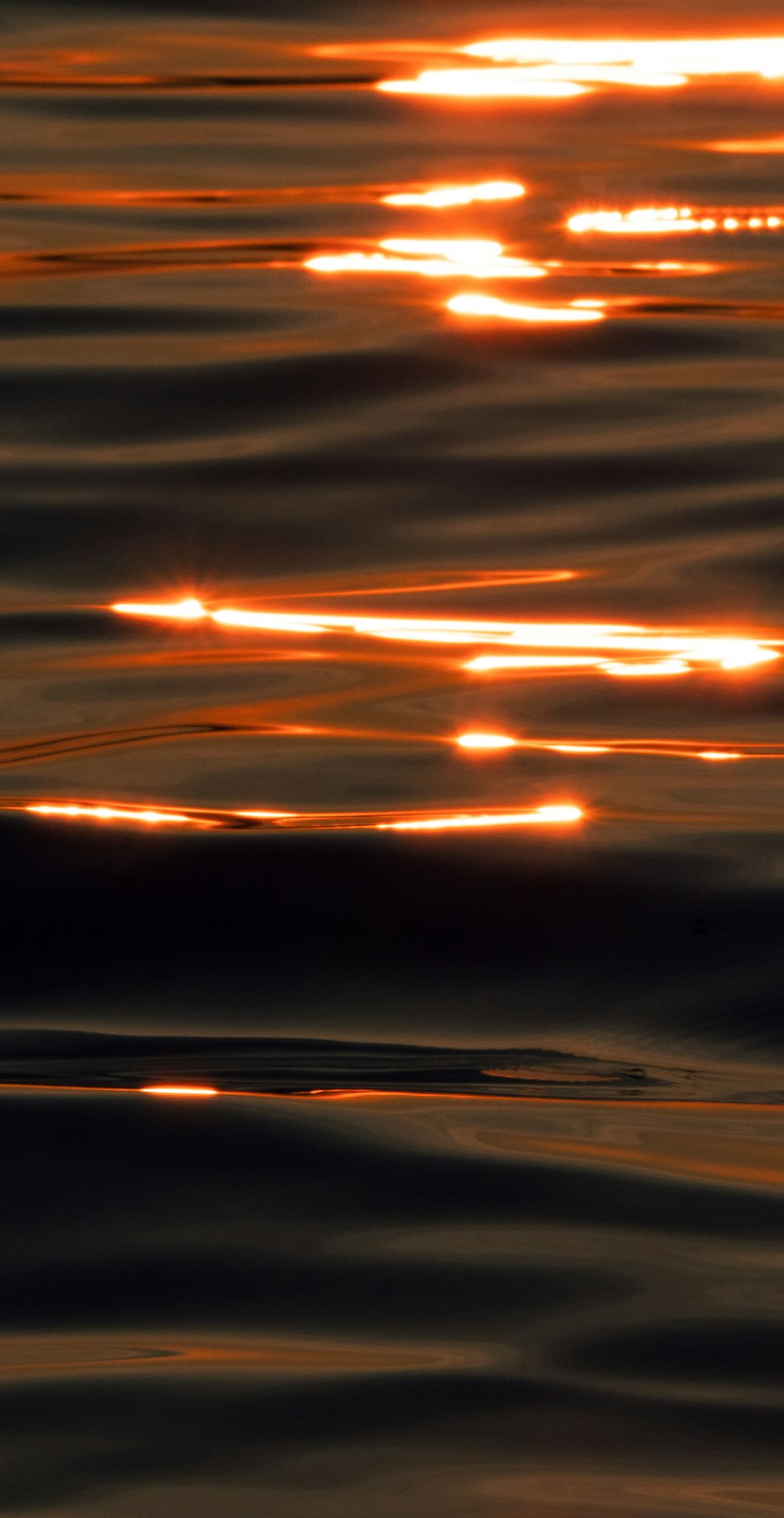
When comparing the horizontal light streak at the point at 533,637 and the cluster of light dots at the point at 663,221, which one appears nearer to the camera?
the horizontal light streak at the point at 533,637

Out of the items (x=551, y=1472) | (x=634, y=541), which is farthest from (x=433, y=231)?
(x=551, y=1472)

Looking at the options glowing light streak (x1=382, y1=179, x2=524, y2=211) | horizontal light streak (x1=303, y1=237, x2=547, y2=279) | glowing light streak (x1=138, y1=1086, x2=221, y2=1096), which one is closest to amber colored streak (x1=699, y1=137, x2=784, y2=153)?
glowing light streak (x1=382, y1=179, x2=524, y2=211)

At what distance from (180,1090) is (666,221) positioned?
7.86 ft

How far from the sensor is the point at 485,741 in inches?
81.7

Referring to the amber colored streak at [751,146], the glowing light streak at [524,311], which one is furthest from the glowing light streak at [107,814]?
the amber colored streak at [751,146]

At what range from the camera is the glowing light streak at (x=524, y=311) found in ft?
10.4

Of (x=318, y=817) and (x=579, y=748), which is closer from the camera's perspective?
(x=318, y=817)

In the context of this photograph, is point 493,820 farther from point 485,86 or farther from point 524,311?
point 485,86

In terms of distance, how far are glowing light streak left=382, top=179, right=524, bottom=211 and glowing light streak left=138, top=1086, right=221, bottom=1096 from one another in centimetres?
234

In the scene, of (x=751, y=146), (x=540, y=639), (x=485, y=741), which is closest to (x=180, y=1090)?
(x=485, y=741)

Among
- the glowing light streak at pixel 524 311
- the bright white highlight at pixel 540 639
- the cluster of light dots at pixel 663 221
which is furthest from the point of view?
the cluster of light dots at pixel 663 221

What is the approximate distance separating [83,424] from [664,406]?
772 millimetres

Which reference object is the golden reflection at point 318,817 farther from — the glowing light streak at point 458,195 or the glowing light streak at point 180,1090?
the glowing light streak at point 458,195

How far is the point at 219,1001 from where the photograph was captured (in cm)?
164
